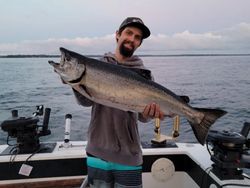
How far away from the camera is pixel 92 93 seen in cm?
284

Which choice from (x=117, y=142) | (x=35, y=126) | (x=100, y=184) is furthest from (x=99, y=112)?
(x=35, y=126)

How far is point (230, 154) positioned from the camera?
11.8ft

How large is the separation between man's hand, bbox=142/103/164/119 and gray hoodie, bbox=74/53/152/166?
25 centimetres

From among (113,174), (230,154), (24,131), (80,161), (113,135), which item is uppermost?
(113,135)

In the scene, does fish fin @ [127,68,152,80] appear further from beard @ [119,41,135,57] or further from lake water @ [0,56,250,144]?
lake water @ [0,56,250,144]

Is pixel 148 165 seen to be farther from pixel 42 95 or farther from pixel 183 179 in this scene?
pixel 42 95

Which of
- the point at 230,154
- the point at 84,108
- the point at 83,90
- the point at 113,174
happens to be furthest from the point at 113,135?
the point at 84,108

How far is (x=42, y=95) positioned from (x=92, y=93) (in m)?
16.1

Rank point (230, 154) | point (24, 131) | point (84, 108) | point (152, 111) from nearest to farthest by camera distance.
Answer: point (152, 111), point (230, 154), point (24, 131), point (84, 108)

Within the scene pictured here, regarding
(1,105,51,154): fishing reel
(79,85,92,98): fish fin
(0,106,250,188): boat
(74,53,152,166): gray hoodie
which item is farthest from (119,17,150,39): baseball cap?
(1,105,51,154): fishing reel

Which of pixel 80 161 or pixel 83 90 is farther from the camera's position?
pixel 80 161

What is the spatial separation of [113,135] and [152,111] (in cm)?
46

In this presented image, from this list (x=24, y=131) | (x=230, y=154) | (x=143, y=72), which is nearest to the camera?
(x=143, y=72)

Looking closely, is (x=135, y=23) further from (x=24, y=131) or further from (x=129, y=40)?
(x=24, y=131)
